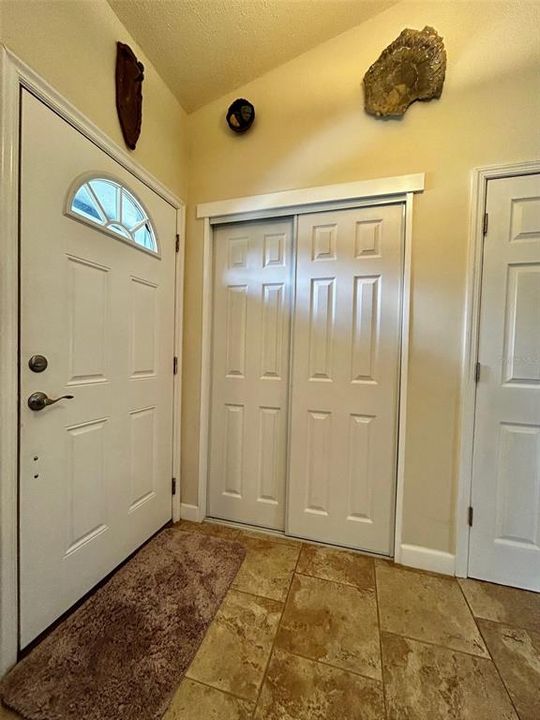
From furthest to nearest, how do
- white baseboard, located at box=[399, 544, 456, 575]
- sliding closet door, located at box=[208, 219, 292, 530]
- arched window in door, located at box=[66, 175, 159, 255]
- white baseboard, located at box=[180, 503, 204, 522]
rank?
white baseboard, located at box=[180, 503, 204, 522]
sliding closet door, located at box=[208, 219, 292, 530]
white baseboard, located at box=[399, 544, 456, 575]
arched window in door, located at box=[66, 175, 159, 255]

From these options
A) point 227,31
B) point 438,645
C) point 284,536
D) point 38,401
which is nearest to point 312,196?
point 227,31

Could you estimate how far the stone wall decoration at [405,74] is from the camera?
1.39 m

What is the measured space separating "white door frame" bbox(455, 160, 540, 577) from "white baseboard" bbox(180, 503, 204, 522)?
1.45 m

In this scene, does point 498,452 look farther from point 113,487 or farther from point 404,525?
point 113,487

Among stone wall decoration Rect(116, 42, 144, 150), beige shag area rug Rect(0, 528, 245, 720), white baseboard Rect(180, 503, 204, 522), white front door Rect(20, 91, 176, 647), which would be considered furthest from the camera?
white baseboard Rect(180, 503, 204, 522)

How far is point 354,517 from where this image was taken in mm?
1658

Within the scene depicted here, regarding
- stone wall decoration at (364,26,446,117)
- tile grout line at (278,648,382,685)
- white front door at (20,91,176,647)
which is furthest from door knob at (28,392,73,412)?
stone wall decoration at (364,26,446,117)

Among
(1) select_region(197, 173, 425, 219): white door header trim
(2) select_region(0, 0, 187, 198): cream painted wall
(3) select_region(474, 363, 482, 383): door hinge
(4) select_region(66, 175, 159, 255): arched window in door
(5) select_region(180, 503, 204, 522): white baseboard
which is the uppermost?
(2) select_region(0, 0, 187, 198): cream painted wall

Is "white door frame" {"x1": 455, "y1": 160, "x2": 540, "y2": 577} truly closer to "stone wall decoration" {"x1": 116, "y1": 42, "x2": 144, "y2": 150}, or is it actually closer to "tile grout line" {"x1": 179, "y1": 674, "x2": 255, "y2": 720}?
"tile grout line" {"x1": 179, "y1": 674, "x2": 255, "y2": 720}

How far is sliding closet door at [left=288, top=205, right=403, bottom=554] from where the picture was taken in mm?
1579

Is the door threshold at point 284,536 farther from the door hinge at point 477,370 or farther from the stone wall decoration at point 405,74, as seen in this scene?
the stone wall decoration at point 405,74

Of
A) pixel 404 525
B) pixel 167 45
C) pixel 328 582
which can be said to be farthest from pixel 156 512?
pixel 167 45

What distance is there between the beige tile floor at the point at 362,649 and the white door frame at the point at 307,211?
33 cm

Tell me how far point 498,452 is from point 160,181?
2.25 meters
